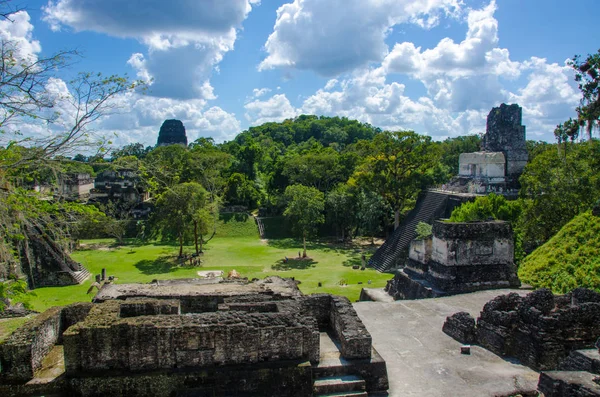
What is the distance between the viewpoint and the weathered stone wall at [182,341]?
26.8 feet

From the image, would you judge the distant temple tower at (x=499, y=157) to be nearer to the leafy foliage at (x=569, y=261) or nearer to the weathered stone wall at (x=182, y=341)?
the leafy foliage at (x=569, y=261)

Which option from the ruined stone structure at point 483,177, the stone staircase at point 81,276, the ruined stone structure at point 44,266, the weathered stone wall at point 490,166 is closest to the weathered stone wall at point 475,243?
the ruined stone structure at point 483,177

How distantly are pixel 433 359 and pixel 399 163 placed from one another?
21.9 meters

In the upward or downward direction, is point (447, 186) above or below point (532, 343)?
above

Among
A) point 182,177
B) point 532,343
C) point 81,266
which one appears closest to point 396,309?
point 532,343

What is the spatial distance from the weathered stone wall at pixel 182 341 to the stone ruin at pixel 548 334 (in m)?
4.49

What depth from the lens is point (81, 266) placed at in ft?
80.1

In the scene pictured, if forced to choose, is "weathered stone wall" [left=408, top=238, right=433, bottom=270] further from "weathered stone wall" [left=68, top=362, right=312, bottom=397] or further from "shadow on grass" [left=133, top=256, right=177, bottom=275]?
"shadow on grass" [left=133, top=256, right=177, bottom=275]

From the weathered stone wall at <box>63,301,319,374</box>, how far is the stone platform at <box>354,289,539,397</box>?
2248 millimetres

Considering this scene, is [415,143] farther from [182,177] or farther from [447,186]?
[182,177]

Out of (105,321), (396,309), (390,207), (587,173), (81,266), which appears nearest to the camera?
(105,321)

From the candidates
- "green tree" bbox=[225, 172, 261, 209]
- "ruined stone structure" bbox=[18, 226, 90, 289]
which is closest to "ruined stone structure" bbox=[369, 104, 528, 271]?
"ruined stone structure" bbox=[18, 226, 90, 289]

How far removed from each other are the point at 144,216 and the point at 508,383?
37.8 meters

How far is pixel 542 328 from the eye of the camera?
9.85m
